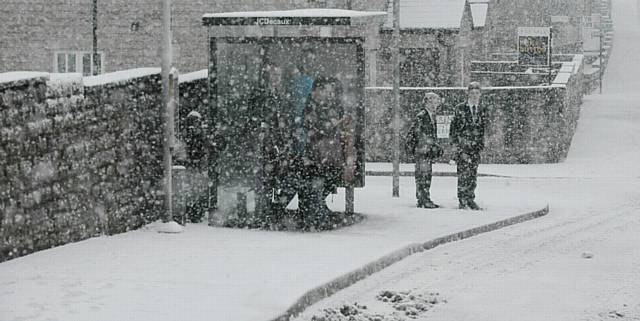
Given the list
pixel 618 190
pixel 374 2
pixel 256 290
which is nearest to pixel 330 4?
pixel 374 2

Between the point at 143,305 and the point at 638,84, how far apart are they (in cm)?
4487

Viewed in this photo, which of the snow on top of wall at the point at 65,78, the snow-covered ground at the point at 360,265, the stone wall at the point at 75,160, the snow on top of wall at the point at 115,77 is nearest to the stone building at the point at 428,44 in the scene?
the snow-covered ground at the point at 360,265

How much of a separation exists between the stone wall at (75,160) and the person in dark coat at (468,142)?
4.64 metres

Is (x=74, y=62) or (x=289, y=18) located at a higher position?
(x=289, y=18)

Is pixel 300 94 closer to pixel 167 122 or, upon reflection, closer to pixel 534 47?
pixel 167 122

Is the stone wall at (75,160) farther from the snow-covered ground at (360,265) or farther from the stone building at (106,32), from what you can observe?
the stone building at (106,32)

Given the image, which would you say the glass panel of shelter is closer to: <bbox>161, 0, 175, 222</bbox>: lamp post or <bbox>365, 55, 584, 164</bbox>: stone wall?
<bbox>161, 0, 175, 222</bbox>: lamp post

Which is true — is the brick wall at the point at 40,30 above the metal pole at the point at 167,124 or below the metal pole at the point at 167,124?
above

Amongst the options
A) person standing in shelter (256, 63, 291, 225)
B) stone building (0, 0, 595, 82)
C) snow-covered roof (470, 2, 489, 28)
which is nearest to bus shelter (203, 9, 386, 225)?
person standing in shelter (256, 63, 291, 225)

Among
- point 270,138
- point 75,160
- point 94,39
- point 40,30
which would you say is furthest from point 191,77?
point 40,30

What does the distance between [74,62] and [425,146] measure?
1704cm

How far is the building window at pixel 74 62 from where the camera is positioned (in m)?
32.6

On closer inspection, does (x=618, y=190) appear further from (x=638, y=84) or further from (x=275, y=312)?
(x=638, y=84)

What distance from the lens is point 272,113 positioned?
51.1 feet
